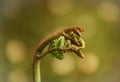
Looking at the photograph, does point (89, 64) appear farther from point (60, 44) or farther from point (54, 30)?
point (60, 44)

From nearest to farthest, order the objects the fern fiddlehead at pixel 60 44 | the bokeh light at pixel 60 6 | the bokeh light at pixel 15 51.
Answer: the fern fiddlehead at pixel 60 44 < the bokeh light at pixel 15 51 < the bokeh light at pixel 60 6

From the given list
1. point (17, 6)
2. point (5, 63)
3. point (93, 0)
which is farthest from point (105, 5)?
point (5, 63)

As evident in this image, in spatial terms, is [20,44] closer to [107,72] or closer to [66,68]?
[66,68]

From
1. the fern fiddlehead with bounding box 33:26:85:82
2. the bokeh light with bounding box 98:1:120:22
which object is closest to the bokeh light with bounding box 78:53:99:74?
the bokeh light with bounding box 98:1:120:22

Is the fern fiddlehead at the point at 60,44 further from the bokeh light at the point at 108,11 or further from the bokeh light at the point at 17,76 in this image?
the bokeh light at the point at 108,11

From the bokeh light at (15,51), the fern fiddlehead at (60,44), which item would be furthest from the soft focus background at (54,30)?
the fern fiddlehead at (60,44)

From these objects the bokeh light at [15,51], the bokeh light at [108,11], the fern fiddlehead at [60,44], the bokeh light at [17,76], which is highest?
the bokeh light at [108,11]
